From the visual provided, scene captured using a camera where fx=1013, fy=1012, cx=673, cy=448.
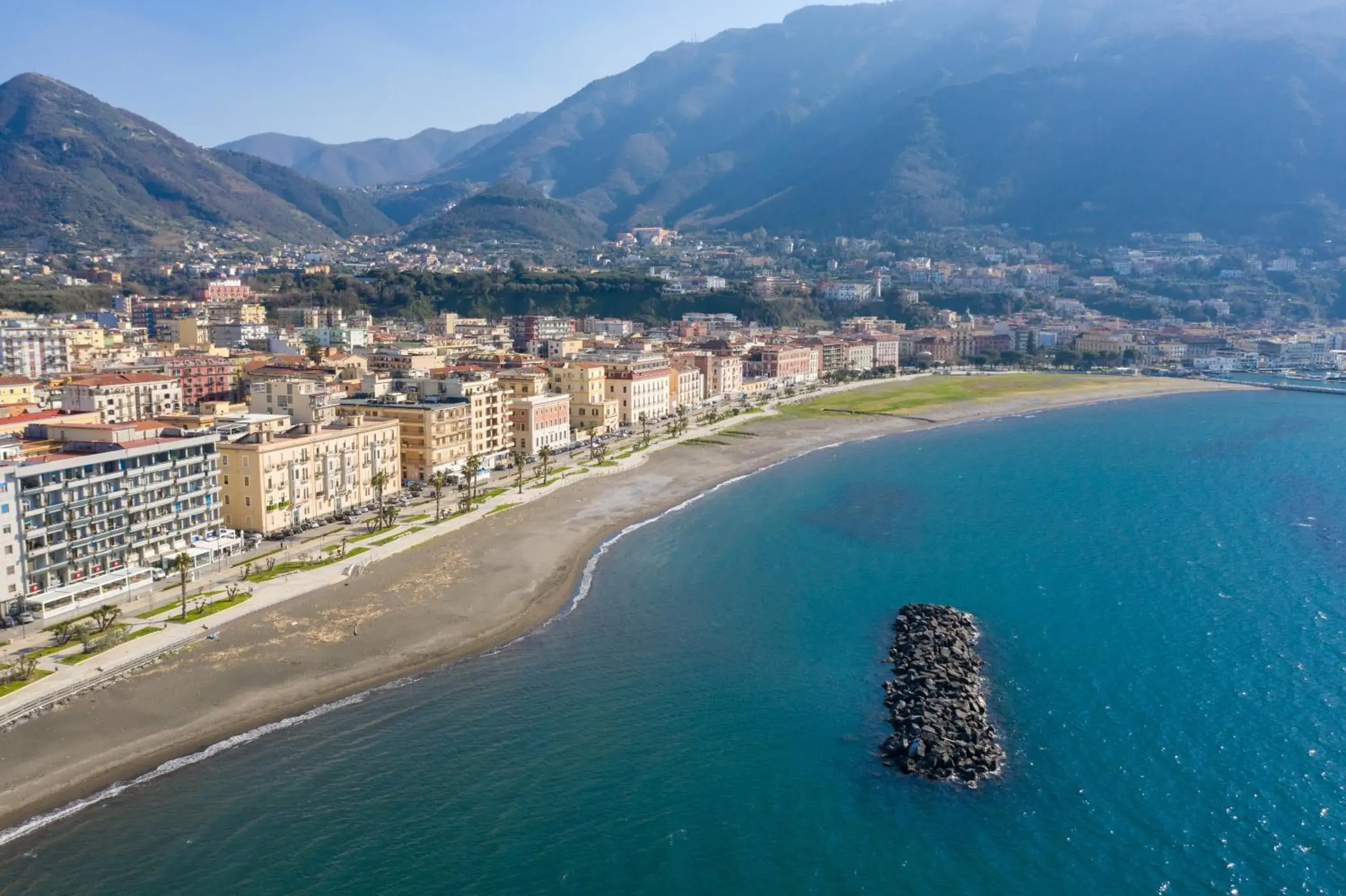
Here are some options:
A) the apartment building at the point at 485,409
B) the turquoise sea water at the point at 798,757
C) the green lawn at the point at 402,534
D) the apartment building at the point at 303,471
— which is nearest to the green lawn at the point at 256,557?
the apartment building at the point at 303,471

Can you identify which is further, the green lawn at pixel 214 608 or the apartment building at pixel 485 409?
the apartment building at pixel 485 409

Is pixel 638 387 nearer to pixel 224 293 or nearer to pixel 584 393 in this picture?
pixel 584 393

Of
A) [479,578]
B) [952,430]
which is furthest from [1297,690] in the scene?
[952,430]

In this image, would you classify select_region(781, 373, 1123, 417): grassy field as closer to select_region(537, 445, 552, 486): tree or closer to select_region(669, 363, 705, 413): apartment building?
select_region(669, 363, 705, 413): apartment building

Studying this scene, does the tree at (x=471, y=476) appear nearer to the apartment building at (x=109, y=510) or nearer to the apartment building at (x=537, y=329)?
the apartment building at (x=109, y=510)

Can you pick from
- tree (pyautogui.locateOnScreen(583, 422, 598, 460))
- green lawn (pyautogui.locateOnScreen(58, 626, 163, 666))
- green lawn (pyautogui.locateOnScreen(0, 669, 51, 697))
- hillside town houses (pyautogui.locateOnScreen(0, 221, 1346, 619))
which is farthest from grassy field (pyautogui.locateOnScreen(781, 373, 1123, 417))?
green lawn (pyautogui.locateOnScreen(0, 669, 51, 697))

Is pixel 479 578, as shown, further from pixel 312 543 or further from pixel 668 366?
pixel 668 366

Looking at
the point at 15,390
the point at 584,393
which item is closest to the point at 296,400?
the point at 15,390
